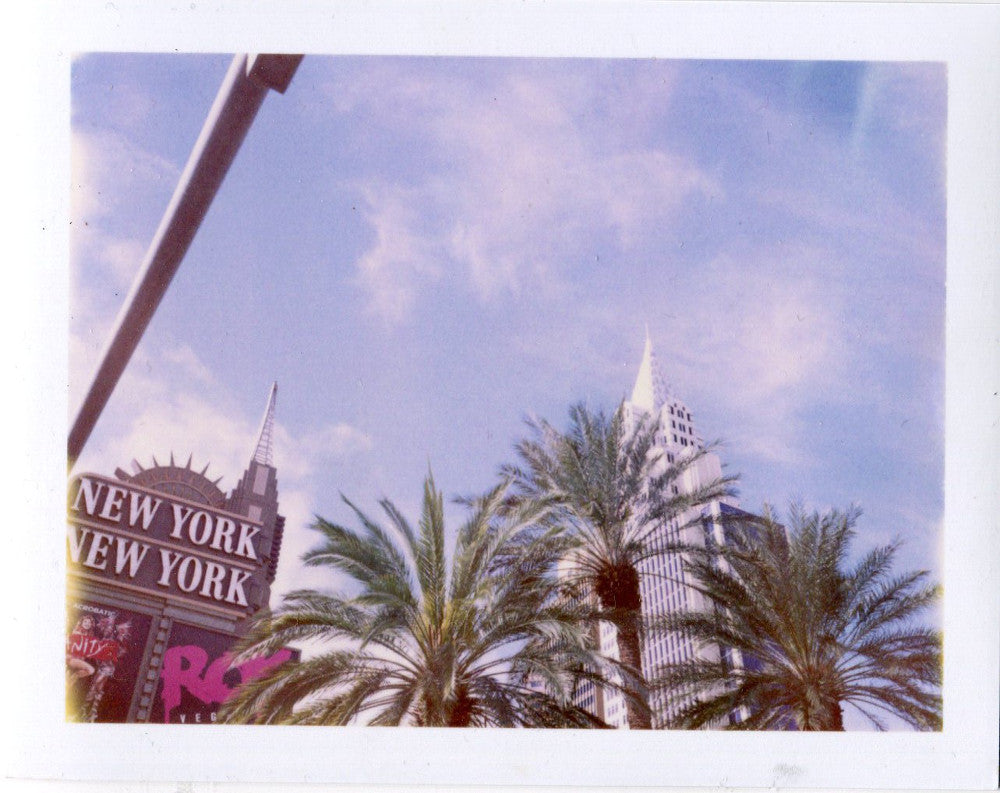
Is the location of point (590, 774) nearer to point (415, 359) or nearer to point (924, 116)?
point (415, 359)

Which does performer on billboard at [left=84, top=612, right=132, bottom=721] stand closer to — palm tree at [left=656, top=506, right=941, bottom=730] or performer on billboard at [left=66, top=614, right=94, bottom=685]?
performer on billboard at [left=66, top=614, right=94, bottom=685]

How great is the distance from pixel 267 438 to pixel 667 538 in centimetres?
446

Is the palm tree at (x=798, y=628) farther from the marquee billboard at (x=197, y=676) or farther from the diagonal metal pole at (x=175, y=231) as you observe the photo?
the diagonal metal pole at (x=175, y=231)

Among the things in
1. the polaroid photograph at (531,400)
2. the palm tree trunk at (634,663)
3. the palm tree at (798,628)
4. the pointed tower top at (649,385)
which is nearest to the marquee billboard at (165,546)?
the polaroid photograph at (531,400)

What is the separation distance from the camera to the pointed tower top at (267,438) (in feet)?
40.8

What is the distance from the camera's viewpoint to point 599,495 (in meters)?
13.4

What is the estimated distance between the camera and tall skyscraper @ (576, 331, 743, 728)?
1235 centimetres

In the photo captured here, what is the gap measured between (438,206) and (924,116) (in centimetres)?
461

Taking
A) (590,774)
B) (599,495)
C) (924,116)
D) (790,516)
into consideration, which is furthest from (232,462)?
(924,116)

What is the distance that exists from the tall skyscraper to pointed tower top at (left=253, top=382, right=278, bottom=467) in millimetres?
3643

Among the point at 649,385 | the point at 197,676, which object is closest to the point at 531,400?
the point at 649,385

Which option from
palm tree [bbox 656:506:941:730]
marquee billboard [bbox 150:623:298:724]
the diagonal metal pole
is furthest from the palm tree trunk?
the diagonal metal pole

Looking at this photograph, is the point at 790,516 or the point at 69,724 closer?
the point at 69,724

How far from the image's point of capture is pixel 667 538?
1341 cm
